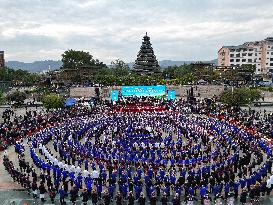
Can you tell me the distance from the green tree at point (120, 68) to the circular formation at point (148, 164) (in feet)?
214

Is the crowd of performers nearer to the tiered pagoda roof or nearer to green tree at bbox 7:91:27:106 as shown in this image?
green tree at bbox 7:91:27:106

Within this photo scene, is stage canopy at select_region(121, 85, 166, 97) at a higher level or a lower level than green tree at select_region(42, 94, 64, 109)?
higher

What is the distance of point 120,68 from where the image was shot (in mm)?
99062

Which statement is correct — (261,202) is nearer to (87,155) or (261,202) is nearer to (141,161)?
(141,161)

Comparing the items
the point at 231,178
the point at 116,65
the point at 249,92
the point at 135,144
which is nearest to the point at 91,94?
the point at 249,92

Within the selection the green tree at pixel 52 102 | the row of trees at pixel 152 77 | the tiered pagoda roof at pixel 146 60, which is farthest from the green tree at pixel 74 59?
the green tree at pixel 52 102

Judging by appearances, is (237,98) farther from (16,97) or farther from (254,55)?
(254,55)

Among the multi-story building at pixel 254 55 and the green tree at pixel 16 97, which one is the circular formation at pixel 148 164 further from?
the multi-story building at pixel 254 55

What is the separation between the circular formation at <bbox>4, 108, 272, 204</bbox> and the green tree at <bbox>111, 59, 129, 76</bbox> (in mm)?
65117

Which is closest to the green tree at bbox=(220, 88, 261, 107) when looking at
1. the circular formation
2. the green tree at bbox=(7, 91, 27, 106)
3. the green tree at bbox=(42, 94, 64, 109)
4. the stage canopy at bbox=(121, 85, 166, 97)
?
the stage canopy at bbox=(121, 85, 166, 97)

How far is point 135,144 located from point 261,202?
9.82 m

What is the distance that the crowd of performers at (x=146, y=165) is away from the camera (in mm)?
16047

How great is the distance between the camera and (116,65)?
103m

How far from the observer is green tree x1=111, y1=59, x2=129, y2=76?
94537 mm
